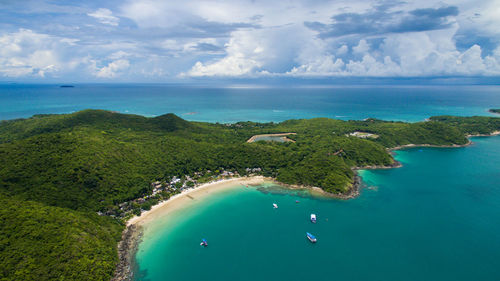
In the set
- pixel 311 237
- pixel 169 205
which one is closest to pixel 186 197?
pixel 169 205

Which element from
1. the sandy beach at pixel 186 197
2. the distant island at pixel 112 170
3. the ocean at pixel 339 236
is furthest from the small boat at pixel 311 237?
the sandy beach at pixel 186 197

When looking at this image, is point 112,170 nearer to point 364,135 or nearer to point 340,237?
point 340,237

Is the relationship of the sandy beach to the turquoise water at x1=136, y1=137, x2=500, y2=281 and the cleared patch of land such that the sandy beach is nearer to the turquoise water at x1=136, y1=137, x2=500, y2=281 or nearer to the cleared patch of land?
the turquoise water at x1=136, y1=137, x2=500, y2=281

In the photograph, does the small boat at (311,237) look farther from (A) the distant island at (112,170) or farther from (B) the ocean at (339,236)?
(A) the distant island at (112,170)

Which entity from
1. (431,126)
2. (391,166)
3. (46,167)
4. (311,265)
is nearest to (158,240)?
(311,265)

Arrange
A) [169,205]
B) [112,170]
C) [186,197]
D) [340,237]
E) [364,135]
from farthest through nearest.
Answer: [364,135], [186,197], [112,170], [169,205], [340,237]

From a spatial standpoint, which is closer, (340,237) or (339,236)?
(340,237)

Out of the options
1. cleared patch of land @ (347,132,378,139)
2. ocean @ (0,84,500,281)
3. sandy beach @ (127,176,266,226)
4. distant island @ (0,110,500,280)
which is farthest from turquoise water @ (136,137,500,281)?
cleared patch of land @ (347,132,378,139)

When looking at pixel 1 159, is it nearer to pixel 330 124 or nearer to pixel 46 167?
pixel 46 167
